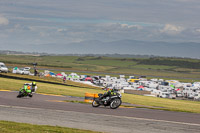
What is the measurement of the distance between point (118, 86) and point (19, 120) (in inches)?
2362

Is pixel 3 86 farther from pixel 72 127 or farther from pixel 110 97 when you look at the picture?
pixel 72 127

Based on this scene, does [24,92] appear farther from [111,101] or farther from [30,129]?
[30,129]

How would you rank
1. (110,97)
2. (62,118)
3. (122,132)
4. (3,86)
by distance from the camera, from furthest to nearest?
(3,86) < (110,97) < (62,118) < (122,132)

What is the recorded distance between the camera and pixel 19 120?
1522 centimetres

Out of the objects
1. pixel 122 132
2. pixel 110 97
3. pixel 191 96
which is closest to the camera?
pixel 122 132

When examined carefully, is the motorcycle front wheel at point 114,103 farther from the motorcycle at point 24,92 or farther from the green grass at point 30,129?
the green grass at point 30,129

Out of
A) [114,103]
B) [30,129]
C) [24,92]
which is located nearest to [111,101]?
[114,103]

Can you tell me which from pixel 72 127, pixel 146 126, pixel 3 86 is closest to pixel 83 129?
pixel 72 127

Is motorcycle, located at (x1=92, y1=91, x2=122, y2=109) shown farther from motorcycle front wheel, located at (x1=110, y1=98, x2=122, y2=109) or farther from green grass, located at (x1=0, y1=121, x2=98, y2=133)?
green grass, located at (x1=0, y1=121, x2=98, y2=133)

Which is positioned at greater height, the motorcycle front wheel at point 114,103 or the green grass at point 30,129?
the motorcycle front wheel at point 114,103

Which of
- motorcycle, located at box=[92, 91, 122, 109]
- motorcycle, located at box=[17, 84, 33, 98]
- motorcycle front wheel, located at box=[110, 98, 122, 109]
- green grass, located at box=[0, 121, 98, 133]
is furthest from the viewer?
motorcycle, located at box=[17, 84, 33, 98]

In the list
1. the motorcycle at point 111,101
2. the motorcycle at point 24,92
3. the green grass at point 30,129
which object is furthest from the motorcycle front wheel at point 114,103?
the green grass at point 30,129

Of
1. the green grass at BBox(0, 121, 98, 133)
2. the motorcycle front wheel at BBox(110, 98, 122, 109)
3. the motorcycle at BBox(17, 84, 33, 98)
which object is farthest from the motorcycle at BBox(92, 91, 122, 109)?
the green grass at BBox(0, 121, 98, 133)

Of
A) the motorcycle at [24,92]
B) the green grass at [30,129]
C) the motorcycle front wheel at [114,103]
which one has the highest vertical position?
the motorcycle at [24,92]
